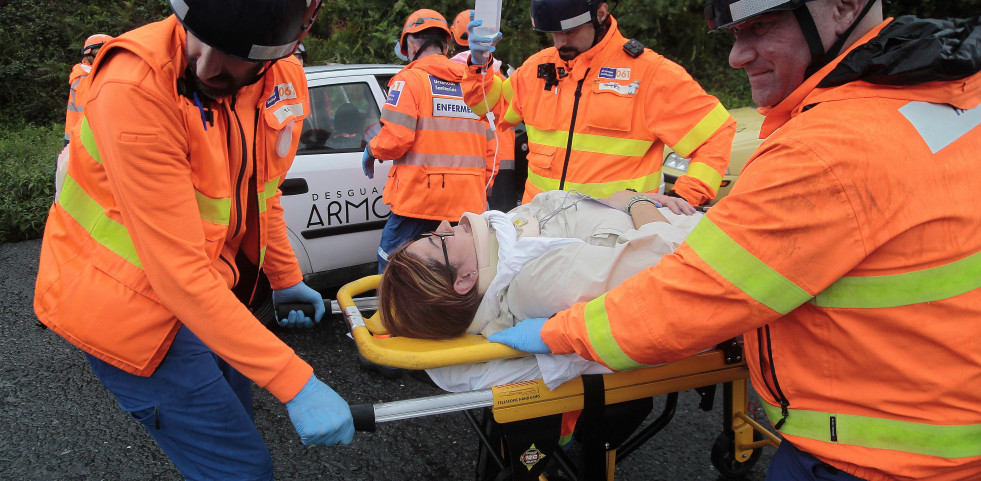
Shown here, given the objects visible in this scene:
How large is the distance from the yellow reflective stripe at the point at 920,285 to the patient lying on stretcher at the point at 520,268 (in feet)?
2.66

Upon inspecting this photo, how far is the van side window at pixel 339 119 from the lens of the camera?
409cm

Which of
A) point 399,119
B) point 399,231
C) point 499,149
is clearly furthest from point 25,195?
point 499,149

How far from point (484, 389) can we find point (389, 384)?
70.3 inches

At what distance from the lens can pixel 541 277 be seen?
2.00 metres

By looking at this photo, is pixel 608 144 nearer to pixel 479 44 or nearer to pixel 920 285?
pixel 479 44

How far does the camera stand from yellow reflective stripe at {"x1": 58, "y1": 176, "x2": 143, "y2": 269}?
4.93 ft

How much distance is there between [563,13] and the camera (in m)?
2.74

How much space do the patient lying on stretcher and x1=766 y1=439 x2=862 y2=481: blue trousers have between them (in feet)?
1.75

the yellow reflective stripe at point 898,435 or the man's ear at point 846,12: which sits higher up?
the man's ear at point 846,12

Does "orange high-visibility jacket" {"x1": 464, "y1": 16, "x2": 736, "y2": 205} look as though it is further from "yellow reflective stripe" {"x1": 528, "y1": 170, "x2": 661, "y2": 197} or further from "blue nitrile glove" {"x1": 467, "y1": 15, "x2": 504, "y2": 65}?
"blue nitrile glove" {"x1": 467, "y1": 15, "x2": 504, "y2": 65}

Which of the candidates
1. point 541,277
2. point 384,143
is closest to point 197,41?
point 541,277

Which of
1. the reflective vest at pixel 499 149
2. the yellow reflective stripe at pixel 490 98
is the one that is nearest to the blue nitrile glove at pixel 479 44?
the yellow reflective stripe at pixel 490 98

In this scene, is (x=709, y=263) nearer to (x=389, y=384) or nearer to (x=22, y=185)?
(x=389, y=384)

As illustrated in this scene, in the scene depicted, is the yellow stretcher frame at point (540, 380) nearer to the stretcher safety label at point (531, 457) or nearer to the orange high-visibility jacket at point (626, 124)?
the stretcher safety label at point (531, 457)
